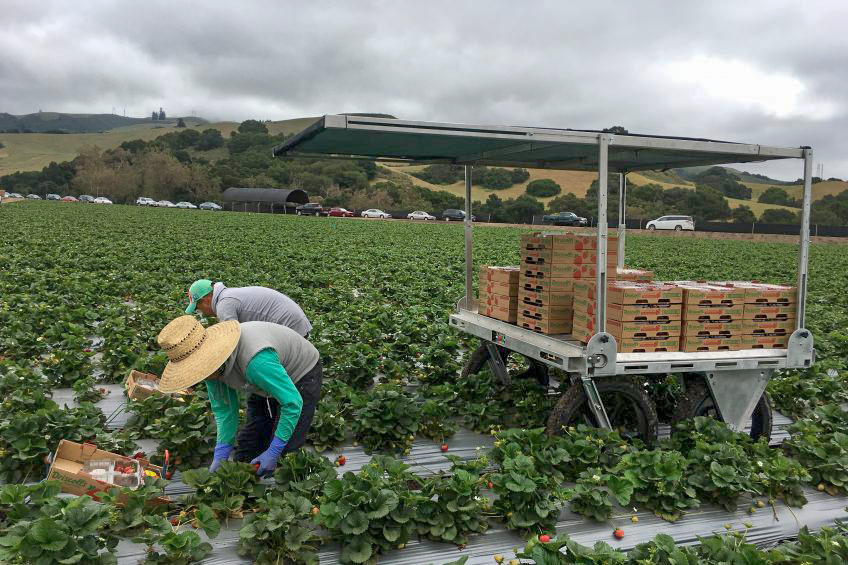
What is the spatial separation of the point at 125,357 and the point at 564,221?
48217mm

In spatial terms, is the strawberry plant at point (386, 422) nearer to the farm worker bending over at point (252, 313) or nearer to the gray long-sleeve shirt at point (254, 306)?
the farm worker bending over at point (252, 313)

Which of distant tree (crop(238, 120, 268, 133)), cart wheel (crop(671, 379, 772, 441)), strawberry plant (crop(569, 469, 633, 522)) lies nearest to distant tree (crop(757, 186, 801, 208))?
cart wheel (crop(671, 379, 772, 441))

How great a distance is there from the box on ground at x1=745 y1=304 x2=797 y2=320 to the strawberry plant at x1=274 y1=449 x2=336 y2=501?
3.68 meters

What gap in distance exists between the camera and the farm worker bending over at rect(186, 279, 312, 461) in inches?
197

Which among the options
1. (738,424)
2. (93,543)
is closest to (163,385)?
(93,543)

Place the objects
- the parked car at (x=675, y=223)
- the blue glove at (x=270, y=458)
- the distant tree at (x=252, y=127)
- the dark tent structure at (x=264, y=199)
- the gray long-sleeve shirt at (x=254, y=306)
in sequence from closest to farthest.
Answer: the blue glove at (x=270, y=458) → the gray long-sleeve shirt at (x=254, y=306) → the parked car at (x=675, y=223) → the dark tent structure at (x=264, y=199) → the distant tree at (x=252, y=127)

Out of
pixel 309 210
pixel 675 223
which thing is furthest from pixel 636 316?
pixel 309 210

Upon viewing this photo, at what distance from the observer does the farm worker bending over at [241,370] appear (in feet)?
13.7

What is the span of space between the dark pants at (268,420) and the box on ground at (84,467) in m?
0.64

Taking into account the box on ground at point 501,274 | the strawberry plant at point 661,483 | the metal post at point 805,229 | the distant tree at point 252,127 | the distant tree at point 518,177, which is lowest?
the strawberry plant at point 661,483

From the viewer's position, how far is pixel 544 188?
88688 mm

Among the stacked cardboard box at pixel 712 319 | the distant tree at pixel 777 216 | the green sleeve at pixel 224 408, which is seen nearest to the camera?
the green sleeve at pixel 224 408

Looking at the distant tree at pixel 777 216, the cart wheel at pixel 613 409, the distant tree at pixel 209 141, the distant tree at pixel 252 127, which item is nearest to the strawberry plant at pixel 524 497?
the cart wheel at pixel 613 409

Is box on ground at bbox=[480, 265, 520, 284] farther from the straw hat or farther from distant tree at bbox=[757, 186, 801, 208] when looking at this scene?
distant tree at bbox=[757, 186, 801, 208]
